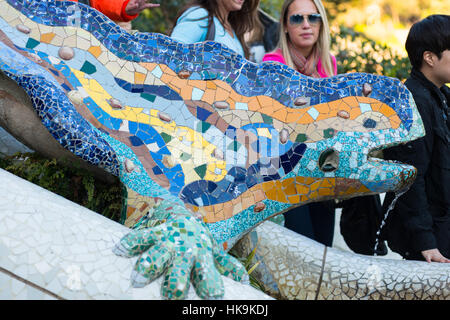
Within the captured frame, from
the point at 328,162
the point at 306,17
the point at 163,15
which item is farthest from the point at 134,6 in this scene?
the point at 163,15

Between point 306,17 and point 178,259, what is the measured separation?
2.17 m

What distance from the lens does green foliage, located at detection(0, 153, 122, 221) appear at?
3.03 meters

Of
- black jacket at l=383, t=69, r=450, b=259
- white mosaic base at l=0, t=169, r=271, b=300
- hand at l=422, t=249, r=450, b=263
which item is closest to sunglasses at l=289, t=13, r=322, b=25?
black jacket at l=383, t=69, r=450, b=259

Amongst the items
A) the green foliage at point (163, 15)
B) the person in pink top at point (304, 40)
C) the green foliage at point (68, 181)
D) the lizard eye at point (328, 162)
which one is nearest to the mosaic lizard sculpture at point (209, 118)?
the lizard eye at point (328, 162)

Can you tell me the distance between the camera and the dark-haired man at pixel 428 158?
3205mm

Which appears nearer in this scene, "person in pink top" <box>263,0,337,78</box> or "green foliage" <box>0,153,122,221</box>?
"green foliage" <box>0,153,122,221</box>

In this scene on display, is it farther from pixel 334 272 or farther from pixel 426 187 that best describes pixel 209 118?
pixel 426 187

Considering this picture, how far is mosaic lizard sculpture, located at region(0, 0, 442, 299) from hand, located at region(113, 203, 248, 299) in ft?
1.43

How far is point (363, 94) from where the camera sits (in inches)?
119

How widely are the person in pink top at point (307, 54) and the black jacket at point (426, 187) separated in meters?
0.54

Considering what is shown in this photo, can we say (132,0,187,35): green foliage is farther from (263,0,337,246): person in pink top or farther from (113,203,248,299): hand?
(113,203,248,299): hand

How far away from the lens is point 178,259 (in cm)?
216

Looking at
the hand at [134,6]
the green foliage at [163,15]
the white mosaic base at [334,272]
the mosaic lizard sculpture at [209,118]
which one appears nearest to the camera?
the mosaic lizard sculpture at [209,118]

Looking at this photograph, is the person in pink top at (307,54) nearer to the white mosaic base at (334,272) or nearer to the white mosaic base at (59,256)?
the white mosaic base at (334,272)
